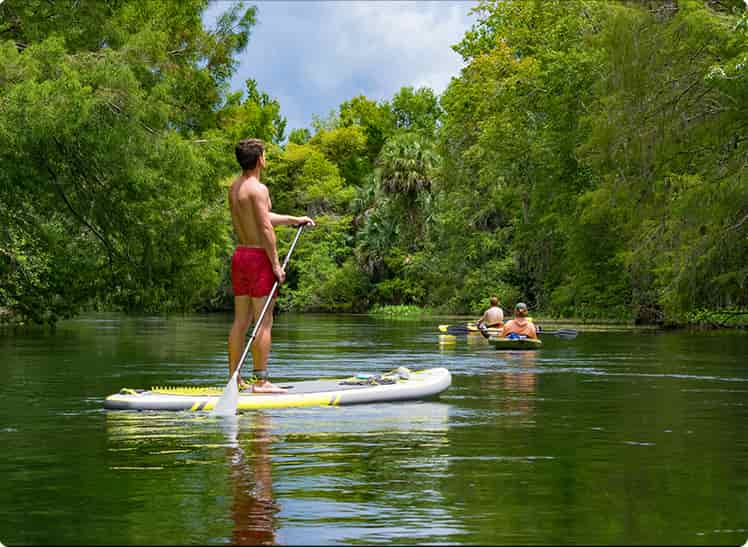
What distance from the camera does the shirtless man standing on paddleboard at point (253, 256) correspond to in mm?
11672

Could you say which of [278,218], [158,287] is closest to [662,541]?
[278,218]

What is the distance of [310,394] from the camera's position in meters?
11.8

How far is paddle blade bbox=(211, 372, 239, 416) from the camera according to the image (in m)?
11.2

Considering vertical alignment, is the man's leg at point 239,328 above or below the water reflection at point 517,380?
above

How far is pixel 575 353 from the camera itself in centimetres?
2359

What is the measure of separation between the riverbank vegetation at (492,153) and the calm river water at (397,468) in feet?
22.1

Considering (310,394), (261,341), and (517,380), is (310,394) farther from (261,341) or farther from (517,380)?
(517,380)


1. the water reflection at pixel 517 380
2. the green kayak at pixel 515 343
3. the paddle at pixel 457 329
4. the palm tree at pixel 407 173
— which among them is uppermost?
the palm tree at pixel 407 173

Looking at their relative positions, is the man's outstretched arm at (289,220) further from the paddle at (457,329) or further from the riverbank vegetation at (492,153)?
the paddle at (457,329)

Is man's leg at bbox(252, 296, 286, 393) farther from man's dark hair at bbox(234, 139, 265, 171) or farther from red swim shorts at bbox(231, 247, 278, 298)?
man's dark hair at bbox(234, 139, 265, 171)

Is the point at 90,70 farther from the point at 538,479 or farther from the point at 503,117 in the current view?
the point at 503,117

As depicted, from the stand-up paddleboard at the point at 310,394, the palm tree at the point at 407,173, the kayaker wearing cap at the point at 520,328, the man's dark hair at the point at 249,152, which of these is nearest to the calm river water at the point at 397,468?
the stand-up paddleboard at the point at 310,394

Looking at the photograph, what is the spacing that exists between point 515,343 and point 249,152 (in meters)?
13.0

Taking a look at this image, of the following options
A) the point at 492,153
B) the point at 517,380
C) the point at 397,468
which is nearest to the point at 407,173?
the point at 492,153
